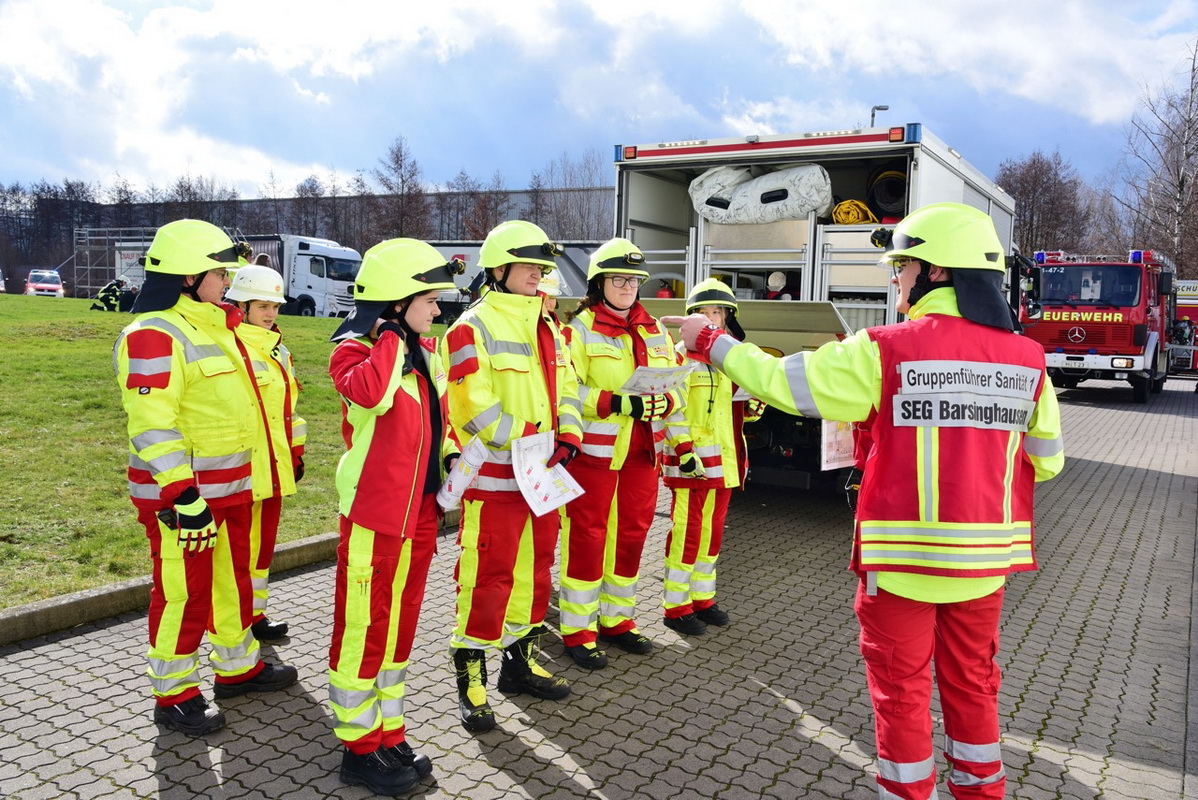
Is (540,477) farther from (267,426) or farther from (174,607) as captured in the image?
(174,607)

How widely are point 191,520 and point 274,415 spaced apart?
111 cm

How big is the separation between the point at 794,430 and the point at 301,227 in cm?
5668

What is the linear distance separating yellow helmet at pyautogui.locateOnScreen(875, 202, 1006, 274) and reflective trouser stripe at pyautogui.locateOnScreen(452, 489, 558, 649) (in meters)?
1.91

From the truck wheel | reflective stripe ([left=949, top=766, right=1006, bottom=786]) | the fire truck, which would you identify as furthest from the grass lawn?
the truck wheel

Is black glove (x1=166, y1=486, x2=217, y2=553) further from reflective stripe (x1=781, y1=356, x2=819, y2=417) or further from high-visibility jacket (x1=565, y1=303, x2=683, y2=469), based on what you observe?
reflective stripe (x1=781, y1=356, x2=819, y2=417)

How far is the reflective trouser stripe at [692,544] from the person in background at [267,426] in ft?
6.84

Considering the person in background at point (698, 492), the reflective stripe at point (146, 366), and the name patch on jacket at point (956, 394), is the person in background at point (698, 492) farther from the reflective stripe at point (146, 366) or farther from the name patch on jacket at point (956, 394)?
the reflective stripe at point (146, 366)

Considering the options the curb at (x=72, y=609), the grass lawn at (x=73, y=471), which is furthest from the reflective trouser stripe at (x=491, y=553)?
the grass lawn at (x=73, y=471)

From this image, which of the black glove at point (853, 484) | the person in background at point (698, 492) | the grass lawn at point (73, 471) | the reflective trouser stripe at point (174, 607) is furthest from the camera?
the black glove at point (853, 484)

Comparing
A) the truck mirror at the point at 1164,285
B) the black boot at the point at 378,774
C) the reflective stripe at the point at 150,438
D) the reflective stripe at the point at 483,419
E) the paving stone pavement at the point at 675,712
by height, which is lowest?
the paving stone pavement at the point at 675,712

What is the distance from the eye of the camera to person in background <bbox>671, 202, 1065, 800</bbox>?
8.67 ft

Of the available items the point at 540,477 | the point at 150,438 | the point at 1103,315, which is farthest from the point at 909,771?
the point at 1103,315

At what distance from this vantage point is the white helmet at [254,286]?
4.88m

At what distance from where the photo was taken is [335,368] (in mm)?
3148
